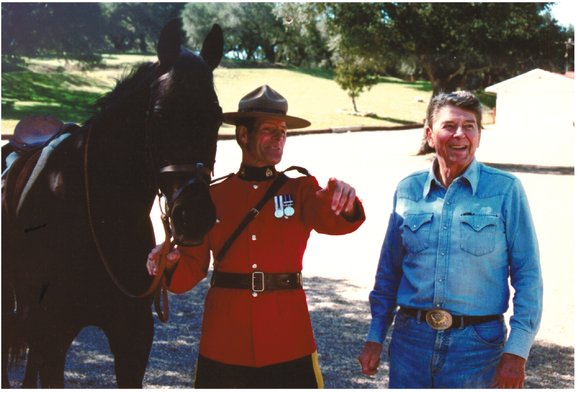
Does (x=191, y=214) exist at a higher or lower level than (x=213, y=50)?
lower

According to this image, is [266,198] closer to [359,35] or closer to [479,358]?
[479,358]

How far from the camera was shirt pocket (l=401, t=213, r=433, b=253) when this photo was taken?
8.58ft

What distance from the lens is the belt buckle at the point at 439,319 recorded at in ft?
8.31

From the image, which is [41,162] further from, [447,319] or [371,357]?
[447,319]

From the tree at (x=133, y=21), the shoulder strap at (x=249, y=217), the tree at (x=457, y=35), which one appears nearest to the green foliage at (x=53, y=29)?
the tree at (x=133, y=21)

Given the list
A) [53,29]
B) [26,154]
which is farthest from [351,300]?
[53,29]

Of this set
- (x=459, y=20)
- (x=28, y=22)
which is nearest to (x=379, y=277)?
(x=28, y=22)

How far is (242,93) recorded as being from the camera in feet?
63.1

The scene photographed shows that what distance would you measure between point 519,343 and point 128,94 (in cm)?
190

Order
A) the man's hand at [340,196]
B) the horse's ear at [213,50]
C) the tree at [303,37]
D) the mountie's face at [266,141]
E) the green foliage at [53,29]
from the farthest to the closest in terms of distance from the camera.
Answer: the tree at [303,37], the green foliage at [53,29], the horse's ear at [213,50], the mountie's face at [266,141], the man's hand at [340,196]

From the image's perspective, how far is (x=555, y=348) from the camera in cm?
546

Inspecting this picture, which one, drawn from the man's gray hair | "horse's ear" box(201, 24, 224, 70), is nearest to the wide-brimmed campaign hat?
"horse's ear" box(201, 24, 224, 70)

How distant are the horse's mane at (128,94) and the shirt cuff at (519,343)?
1742 mm

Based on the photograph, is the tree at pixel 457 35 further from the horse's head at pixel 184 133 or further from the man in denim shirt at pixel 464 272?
the horse's head at pixel 184 133
